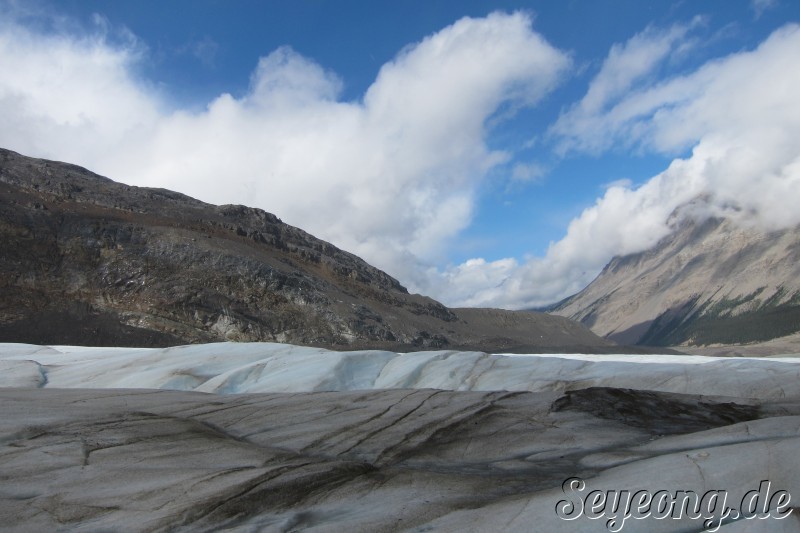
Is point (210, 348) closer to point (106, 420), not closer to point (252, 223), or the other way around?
point (106, 420)

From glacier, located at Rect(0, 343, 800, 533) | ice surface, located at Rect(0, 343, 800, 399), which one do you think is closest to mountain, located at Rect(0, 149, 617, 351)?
ice surface, located at Rect(0, 343, 800, 399)

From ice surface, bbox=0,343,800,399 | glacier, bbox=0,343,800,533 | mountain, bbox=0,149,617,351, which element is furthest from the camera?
mountain, bbox=0,149,617,351

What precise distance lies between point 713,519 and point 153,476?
8.65 metres

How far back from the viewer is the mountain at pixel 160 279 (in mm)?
84188

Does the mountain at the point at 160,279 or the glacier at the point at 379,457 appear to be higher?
the mountain at the point at 160,279

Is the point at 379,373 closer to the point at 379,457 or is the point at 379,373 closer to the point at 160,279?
the point at 379,457

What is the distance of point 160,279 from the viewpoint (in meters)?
95.8

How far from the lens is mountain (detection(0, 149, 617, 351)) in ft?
276

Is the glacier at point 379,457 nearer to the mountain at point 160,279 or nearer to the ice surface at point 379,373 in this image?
the ice surface at point 379,373

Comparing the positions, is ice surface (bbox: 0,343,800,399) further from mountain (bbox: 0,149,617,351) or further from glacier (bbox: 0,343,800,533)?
mountain (bbox: 0,149,617,351)

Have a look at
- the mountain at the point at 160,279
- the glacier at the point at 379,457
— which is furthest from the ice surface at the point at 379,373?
the mountain at the point at 160,279

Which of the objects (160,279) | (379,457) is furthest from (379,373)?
(160,279)

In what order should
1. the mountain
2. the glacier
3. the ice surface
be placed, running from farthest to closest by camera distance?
the mountain < the ice surface < the glacier

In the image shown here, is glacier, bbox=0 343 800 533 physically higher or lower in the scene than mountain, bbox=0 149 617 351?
lower
